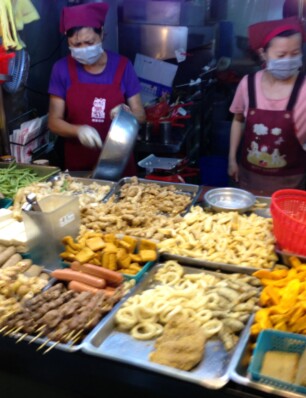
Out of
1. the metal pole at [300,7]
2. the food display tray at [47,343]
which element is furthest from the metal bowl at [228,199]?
the metal pole at [300,7]

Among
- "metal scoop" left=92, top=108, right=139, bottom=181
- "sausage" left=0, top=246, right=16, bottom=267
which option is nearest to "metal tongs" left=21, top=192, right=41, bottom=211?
"sausage" left=0, top=246, right=16, bottom=267

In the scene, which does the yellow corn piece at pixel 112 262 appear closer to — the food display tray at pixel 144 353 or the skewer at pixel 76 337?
the food display tray at pixel 144 353

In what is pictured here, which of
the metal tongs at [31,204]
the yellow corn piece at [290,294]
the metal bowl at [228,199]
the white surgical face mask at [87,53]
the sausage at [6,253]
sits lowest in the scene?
the sausage at [6,253]

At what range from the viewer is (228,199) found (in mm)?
3342

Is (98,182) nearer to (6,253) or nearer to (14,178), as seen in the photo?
(14,178)

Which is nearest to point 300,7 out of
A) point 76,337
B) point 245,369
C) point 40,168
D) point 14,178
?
point 40,168

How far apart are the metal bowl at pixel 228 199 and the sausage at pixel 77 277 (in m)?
1.17

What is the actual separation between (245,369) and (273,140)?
8.52 feet

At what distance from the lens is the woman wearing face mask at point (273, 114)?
3689 millimetres

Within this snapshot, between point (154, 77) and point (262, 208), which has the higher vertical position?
point (154, 77)

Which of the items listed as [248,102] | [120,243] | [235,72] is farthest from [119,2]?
[120,243]

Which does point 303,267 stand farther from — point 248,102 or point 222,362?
point 248,102

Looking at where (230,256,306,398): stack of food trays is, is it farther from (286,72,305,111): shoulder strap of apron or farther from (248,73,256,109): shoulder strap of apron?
(248,73,256,109): shoulder strap of apron

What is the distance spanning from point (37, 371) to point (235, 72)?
22.7 feet
